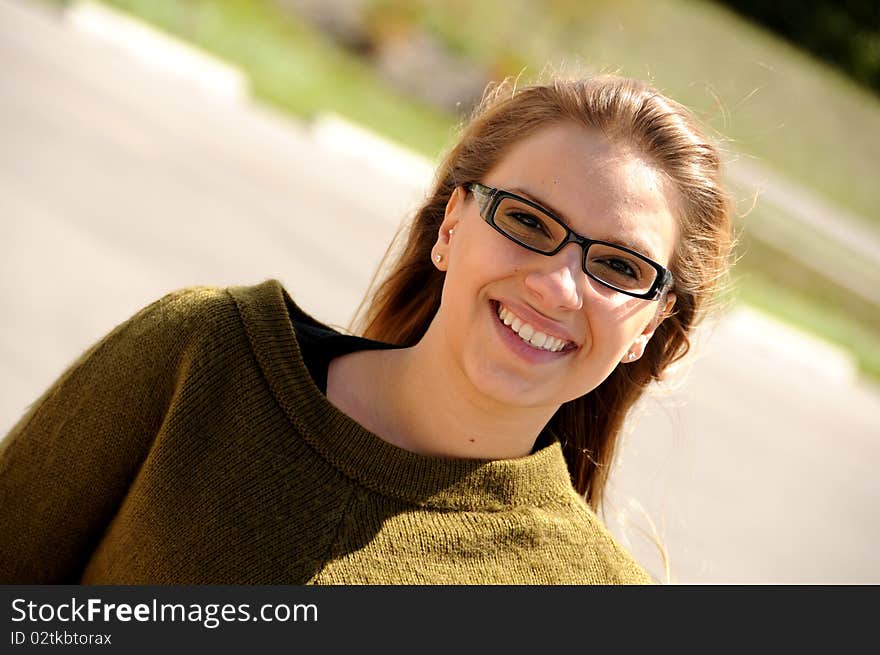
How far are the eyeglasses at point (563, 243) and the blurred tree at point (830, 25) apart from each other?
23.4m

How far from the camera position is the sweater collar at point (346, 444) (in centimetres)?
202

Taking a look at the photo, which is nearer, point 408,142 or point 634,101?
point 634,101

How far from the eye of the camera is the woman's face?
197 cm

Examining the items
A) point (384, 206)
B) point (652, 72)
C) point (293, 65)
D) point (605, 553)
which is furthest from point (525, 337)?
point (293, 65)

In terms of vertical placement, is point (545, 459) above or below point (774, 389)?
above

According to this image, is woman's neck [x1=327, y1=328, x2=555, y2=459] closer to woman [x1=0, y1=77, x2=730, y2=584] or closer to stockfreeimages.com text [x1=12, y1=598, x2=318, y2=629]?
woman [x1=0, y1=77, x2=730, y2=584]

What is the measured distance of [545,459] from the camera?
225cm

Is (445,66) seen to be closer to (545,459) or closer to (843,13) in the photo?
(843,13)

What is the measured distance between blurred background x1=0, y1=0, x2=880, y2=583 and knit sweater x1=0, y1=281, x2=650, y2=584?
0.83m

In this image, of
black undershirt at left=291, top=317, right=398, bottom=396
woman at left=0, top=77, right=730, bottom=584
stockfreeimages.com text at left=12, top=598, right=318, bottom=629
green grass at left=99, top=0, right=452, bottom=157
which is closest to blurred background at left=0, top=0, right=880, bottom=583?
green grass at left=99, top=0, right=452, bottom=157

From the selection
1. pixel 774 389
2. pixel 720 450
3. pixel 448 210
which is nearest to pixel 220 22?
pixel 774 389

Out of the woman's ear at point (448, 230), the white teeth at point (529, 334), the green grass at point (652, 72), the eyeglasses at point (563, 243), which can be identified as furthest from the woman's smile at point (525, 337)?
the green grass at point (652, 72)

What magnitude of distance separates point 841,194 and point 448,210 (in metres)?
18.5

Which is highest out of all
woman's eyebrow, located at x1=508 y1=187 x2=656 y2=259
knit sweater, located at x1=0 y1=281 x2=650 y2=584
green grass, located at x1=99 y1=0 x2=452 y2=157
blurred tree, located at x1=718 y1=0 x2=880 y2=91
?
Answer: blurred tree, located at x1=718 y1=0 x2=880 y2=91
